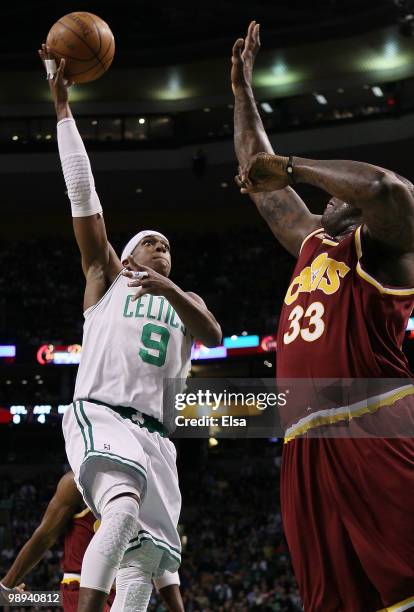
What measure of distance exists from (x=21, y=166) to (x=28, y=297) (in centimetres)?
374

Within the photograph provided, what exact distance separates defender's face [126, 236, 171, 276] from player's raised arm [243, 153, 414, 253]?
1724mm

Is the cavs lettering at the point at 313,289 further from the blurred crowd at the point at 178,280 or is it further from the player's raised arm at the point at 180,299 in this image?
the blurred crowd at the point at 178,280

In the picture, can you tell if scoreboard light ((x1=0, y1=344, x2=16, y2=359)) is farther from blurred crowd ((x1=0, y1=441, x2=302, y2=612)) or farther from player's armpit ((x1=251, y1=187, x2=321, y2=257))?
player's armpit ((x1=251, y1=187, x2=321, y2=257))

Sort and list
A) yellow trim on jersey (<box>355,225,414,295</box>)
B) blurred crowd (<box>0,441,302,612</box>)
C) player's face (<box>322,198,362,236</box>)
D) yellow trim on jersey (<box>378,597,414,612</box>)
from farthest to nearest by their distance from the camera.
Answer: blurred crowd (<box>0,441,302,612</box>), player's face (<box>322,198,362,236</box>), yellow trim on jersey (<box>355,225,414,295</box>), yellow trim on jersey (<box>378,597,414,612</box>)

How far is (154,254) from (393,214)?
204cm

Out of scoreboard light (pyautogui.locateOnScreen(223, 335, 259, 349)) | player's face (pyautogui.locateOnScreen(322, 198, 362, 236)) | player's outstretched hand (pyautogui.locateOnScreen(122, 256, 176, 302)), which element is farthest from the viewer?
scoreboard light (pyautogui.locateOnScreen(223, 335, 259, 349))

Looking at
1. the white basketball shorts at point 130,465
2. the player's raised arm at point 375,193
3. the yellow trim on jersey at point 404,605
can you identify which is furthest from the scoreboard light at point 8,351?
the yellow trim on jersey at point 404,605

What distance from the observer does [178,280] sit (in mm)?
25188

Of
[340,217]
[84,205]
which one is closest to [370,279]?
[340,217]

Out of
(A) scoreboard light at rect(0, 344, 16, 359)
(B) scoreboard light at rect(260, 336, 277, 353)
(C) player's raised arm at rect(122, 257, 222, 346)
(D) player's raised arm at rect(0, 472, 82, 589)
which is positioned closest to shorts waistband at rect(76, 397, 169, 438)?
(C) player's raised arm at rect(122, 257, 222, 346)

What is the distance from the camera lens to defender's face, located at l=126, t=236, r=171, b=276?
15.9 ft

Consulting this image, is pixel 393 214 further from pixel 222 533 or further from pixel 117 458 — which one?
pixel 222 533

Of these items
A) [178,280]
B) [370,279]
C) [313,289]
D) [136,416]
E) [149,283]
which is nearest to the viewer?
[370,279]

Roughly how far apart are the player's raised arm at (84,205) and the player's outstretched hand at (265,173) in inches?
56.9
